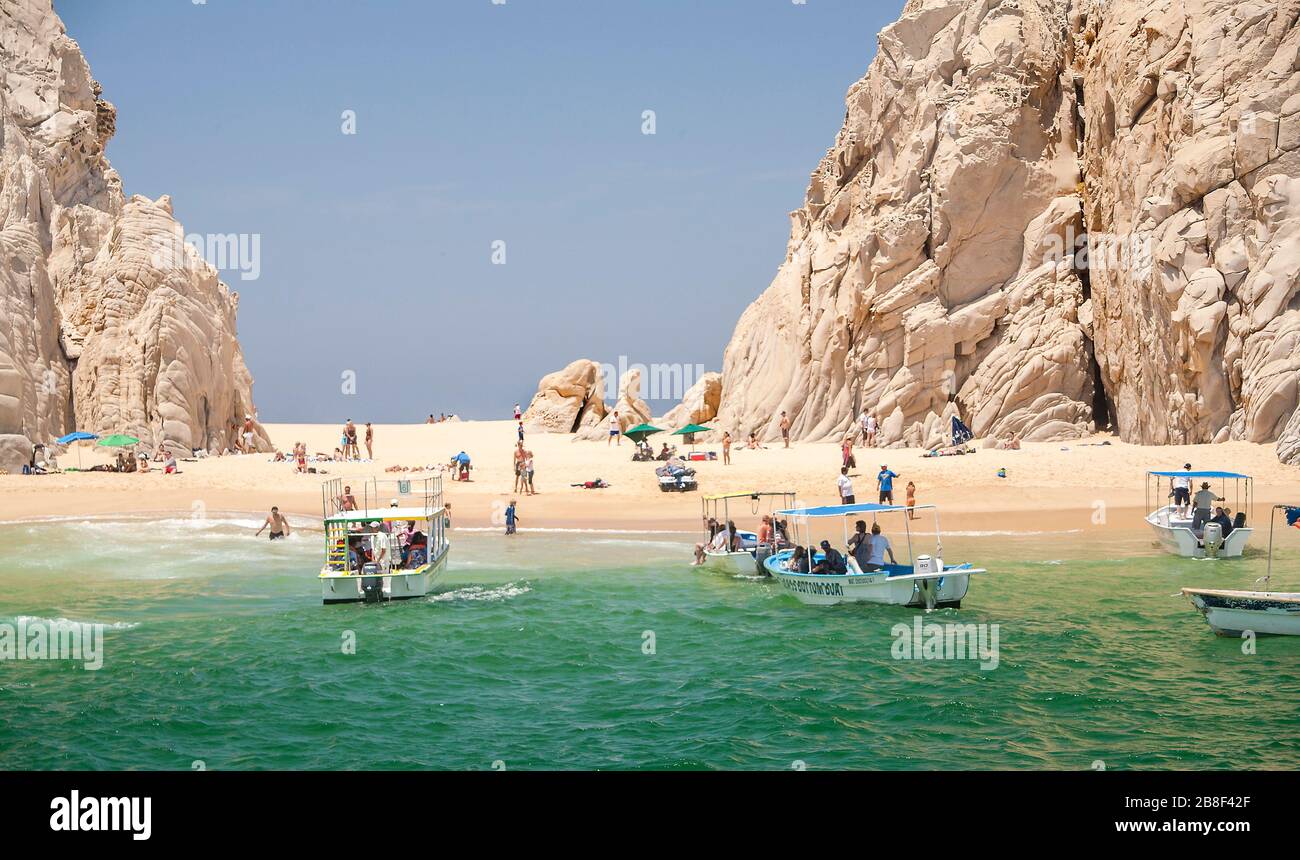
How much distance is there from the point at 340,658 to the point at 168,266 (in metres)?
32.6

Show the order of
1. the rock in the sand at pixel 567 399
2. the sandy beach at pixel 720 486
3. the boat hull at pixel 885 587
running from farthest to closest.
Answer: the rock in the sand at pixel 567 399 < the sandy beach at pixel 720 486 < the boat hull at pixel 885 587

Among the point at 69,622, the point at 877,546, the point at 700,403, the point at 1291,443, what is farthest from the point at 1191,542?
the point at 700,403

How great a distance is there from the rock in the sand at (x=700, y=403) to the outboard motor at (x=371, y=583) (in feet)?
123

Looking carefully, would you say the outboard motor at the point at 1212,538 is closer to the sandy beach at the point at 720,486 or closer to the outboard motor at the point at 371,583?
the sandy beach at the point at 720,486

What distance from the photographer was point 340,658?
1738 centimetres

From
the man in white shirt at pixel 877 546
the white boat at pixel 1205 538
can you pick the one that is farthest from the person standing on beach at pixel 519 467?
the white boat at pixel 1205 538

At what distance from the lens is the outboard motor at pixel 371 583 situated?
21156 mm

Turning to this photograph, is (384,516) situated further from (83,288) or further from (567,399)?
(567,399)

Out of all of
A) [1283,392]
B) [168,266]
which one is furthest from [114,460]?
[1283,392]

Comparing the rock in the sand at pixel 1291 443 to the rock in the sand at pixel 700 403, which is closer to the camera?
the rock in the sand at pixel 1291 443

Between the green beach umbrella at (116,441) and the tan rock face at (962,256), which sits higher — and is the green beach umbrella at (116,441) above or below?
below

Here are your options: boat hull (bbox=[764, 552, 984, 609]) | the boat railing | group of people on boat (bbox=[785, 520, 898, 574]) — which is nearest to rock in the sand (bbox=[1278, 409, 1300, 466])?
boat hull (bbox=[764, 552, 984, 609])

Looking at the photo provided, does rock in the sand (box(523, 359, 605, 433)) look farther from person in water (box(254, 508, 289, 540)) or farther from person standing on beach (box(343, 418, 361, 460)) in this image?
person in water (box(254, 508, 289, 540))

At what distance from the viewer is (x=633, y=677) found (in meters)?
16.2
